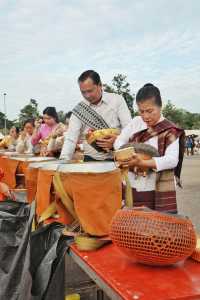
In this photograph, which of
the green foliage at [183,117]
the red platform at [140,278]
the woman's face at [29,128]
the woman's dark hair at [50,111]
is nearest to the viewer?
the red platform at [140,278]

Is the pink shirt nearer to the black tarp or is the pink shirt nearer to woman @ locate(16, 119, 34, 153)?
woman @ locate(16, 119, 34, 153)

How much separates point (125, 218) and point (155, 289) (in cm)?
27

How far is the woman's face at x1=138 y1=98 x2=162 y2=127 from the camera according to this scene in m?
2.07

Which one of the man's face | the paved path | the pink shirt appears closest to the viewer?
the man's face

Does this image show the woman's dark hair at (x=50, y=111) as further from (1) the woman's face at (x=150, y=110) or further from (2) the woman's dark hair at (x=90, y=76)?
(1) the woman's face at (x=150, y=110)

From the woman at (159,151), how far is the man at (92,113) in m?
0.57

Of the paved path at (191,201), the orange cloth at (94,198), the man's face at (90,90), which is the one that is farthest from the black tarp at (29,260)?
the paved path at (191,201)

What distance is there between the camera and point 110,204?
1731 mm

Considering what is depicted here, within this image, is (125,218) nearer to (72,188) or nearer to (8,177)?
(72,188)

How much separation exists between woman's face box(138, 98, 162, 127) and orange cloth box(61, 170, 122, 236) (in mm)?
458

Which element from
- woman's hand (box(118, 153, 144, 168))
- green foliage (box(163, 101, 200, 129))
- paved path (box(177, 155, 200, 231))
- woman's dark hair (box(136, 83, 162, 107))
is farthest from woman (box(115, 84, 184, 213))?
green foliage (box(163, 101, 200, 129))

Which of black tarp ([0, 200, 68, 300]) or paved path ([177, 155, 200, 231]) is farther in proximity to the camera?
paved path ([177, 155, 200, 231])

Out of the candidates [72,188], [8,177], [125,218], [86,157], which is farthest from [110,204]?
[8,177]

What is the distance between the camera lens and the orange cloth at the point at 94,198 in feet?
5.55
